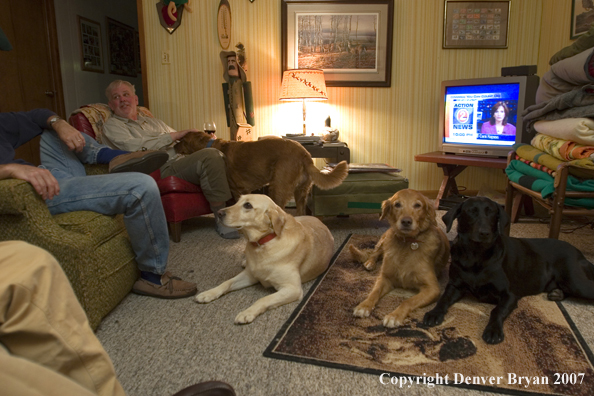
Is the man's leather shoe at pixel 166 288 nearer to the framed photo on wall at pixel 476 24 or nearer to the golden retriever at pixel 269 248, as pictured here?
the golden retriever at pixel 269 248

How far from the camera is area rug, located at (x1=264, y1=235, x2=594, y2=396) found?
125 centimetres

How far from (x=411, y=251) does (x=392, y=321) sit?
381 mm

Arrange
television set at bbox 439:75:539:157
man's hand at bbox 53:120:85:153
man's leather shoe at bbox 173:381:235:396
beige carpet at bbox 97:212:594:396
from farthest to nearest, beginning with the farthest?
television set at bbox 439:75:539:157, man's hand at bbox 53:120:85:153, beige carpet at bbox 97:212:594:396, man's leather shoe at bbox 173:381:235:396

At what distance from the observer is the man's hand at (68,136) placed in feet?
5.95

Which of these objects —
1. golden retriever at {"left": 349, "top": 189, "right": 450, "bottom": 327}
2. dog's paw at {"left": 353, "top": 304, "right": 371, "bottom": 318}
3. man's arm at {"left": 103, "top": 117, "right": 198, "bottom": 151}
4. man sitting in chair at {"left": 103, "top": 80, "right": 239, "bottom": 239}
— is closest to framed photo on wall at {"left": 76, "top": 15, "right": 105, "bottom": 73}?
man sitting in chair at {"left": 103, "top": 80, "right": 239, "bottom": 239}

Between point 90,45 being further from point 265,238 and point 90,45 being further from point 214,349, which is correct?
point 214,349

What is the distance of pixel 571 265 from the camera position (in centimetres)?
177

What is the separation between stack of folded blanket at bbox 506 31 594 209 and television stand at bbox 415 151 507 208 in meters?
0.72

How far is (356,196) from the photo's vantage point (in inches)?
116

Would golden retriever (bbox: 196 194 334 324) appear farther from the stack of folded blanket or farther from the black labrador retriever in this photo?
the stack of folded blanket

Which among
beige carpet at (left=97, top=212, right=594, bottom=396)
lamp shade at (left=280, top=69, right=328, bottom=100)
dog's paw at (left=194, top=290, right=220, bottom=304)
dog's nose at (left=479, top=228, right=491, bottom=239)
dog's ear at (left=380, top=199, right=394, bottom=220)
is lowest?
beige carpet at (left=97, top=212, right=594, bottom=396)

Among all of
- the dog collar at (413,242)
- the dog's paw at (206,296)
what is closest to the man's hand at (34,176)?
the dog's paw at (206,296)

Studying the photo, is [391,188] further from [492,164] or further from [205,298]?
[205,298]

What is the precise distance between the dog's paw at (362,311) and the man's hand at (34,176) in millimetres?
1250
